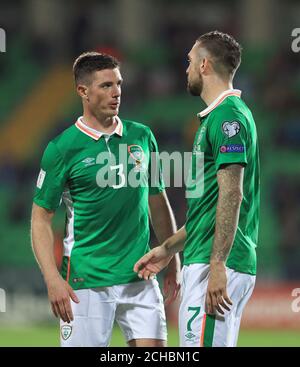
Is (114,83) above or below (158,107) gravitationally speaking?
below

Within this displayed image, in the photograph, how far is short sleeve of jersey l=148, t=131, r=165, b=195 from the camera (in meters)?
5.64

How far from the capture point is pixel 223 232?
181 inches

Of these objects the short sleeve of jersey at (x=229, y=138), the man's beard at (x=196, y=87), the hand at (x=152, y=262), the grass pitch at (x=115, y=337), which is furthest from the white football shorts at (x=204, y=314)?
the grass pitch at (x=115, y=337)

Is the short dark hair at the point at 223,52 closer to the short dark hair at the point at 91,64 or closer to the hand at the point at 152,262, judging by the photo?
the short dark hair at the point at 91,64

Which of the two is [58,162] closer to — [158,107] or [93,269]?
[93,269]

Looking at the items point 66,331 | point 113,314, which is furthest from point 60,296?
point 113,314

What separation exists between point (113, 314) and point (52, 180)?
85cm

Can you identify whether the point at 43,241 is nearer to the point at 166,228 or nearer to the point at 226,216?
the point at 166,228

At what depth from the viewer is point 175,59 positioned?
1842 centimetres

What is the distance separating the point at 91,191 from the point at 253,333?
7.30 meters

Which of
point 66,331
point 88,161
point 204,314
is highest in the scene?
point 88,161

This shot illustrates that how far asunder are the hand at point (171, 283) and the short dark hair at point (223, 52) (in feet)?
4.35

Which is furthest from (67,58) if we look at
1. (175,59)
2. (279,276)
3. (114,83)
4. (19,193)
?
(114,83)

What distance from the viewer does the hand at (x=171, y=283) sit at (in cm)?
562
